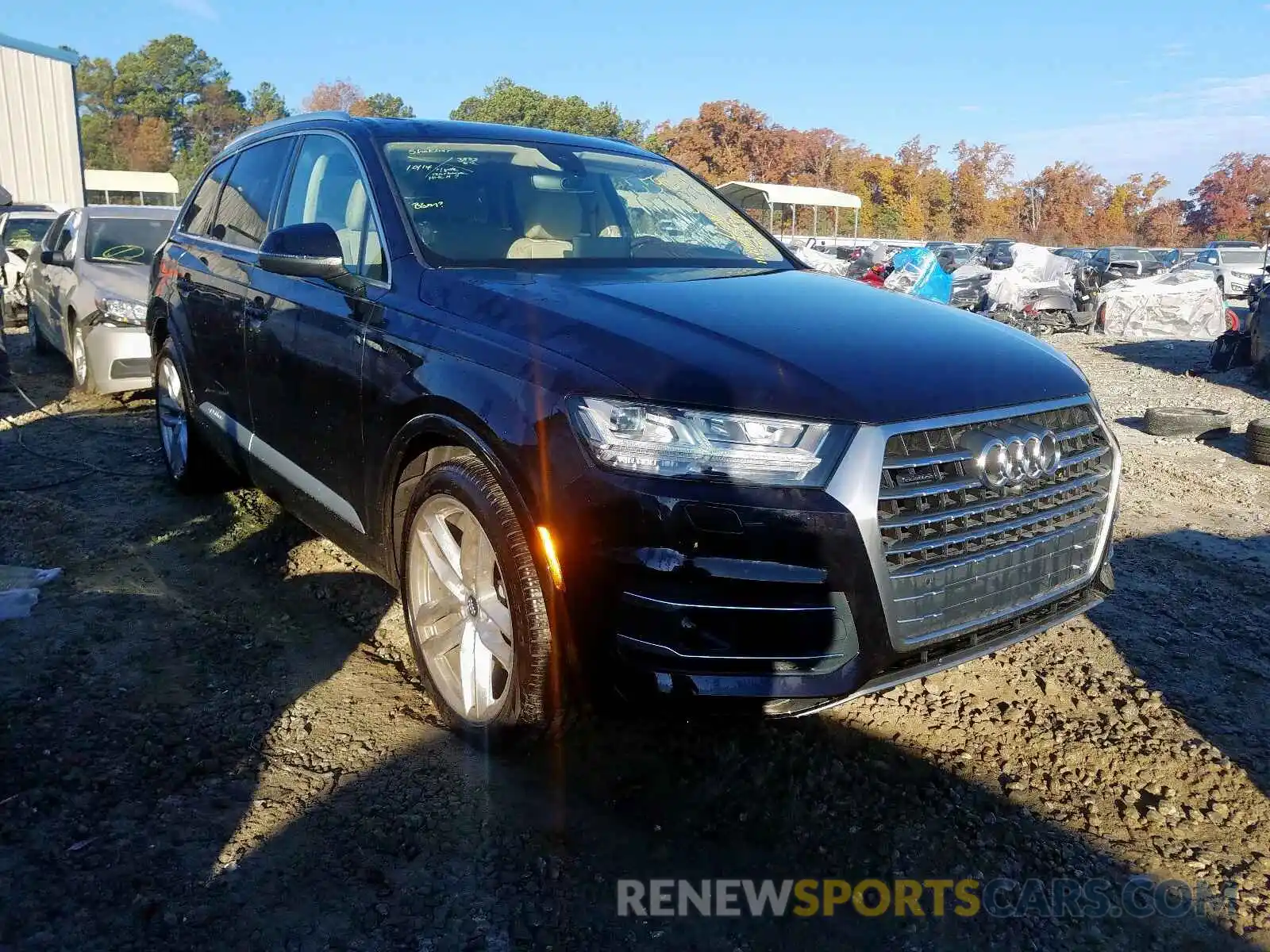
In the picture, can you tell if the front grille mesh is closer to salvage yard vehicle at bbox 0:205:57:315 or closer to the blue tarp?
the blue tarp

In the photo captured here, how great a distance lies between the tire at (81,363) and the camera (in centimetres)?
785

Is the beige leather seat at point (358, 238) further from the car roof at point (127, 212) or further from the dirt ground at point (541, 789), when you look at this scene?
the car roof at point (127, 212)

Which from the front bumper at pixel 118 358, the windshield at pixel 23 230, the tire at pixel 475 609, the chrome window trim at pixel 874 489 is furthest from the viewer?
the windshield at pixel 23 230

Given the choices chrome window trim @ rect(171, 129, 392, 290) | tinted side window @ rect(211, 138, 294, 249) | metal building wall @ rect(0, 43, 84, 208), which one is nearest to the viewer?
A: chrome window trim @ rect(171, 129, 392, 290)

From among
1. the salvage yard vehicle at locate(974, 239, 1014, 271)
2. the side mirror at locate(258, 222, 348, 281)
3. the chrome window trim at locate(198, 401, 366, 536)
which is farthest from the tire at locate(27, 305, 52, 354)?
the salvage yard vehicle at locate(974, 239, 1014, 271)

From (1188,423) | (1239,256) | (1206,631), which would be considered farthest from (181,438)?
(1239,256)

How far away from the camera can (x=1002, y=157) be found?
59.2 m

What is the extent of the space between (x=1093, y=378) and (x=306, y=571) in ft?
33.8

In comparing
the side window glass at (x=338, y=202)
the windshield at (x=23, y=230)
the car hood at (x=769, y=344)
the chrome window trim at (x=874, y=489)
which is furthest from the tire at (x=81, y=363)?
the windshield at (x=23, y=230)

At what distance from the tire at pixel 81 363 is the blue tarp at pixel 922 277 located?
460 inches

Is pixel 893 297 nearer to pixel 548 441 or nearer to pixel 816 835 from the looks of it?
pixel 548 441

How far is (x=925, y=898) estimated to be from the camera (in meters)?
2.33

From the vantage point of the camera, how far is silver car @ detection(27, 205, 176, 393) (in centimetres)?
764

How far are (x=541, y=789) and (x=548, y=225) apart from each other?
6.41 feet
